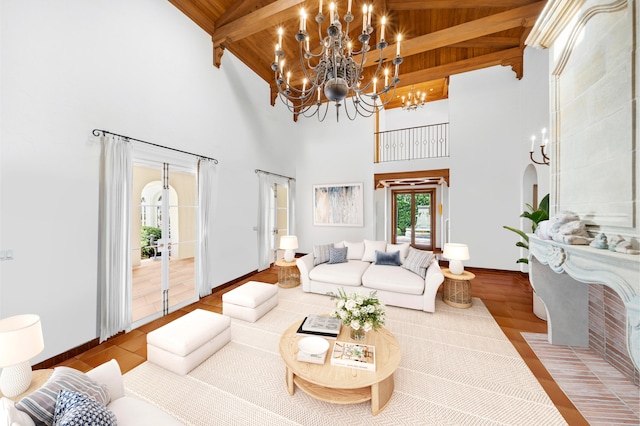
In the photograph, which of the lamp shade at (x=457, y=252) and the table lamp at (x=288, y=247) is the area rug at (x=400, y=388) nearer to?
the lamp shade at (x=457, y=252)

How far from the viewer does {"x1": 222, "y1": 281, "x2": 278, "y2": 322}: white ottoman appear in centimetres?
313

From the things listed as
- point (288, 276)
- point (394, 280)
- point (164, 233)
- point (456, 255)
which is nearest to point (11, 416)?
point (164, 233)

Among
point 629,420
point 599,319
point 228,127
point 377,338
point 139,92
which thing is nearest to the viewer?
point 629,420

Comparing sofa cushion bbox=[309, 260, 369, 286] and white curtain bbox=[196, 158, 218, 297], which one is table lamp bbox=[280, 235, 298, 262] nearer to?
sofa cushion bbox=[309, 260, 369, 286]

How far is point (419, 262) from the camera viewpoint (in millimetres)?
3758

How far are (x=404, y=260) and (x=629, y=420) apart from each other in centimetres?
268

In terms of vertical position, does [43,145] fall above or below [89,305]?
above

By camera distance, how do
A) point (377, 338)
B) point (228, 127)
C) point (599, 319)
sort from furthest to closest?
point (228, 127)
point (599, 319)
point (377, 338)

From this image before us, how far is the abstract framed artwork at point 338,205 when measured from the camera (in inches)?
267

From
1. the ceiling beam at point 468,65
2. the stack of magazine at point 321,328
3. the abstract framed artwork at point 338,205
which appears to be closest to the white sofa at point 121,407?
the stack of magazine at point 321,328

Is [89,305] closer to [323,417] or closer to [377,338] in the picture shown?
[323,417]

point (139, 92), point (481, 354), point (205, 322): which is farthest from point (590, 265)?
point (139, 92)

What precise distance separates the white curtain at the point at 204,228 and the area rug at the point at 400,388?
1.49m

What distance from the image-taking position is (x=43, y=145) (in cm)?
230
